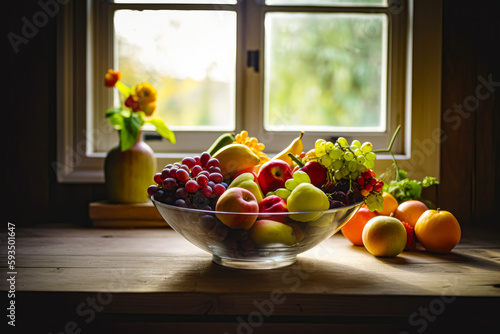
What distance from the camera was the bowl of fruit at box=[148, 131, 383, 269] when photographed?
0.79m

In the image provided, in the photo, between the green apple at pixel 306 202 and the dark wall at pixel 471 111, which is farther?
the dark wall at pixel 471 111

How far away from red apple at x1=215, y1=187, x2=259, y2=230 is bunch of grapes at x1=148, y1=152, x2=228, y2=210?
6 centimetres

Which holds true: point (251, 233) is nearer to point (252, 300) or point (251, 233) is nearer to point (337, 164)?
point (252, 300)

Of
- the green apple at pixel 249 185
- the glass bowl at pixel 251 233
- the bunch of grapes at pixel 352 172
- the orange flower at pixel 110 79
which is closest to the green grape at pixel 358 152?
the bunch of grapes at pixel 352 172

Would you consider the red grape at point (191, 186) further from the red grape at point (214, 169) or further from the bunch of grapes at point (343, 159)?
the bunch of grapes at point (343, 159)

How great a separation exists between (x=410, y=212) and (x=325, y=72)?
0.61m

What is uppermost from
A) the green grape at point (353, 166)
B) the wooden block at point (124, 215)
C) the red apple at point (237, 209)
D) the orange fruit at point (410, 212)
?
the green grape at point (353, 166)

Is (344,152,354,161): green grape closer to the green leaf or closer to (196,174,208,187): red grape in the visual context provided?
(196,174,208,187): red grape

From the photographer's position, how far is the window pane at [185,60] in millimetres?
1430

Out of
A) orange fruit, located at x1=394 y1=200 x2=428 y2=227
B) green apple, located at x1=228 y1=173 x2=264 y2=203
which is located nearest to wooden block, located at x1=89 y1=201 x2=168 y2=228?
green apple, located at x1=228 y1=173 x2=264 y2=203

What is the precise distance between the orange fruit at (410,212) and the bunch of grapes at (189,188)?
1.55 feet

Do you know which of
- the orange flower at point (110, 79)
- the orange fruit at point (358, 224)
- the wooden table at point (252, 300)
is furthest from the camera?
the orange flower at point (110, 79)

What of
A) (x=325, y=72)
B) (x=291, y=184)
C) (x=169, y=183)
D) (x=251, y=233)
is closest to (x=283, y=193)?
(x=291, y=184)

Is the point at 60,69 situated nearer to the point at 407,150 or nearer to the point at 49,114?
the point at 49,114
